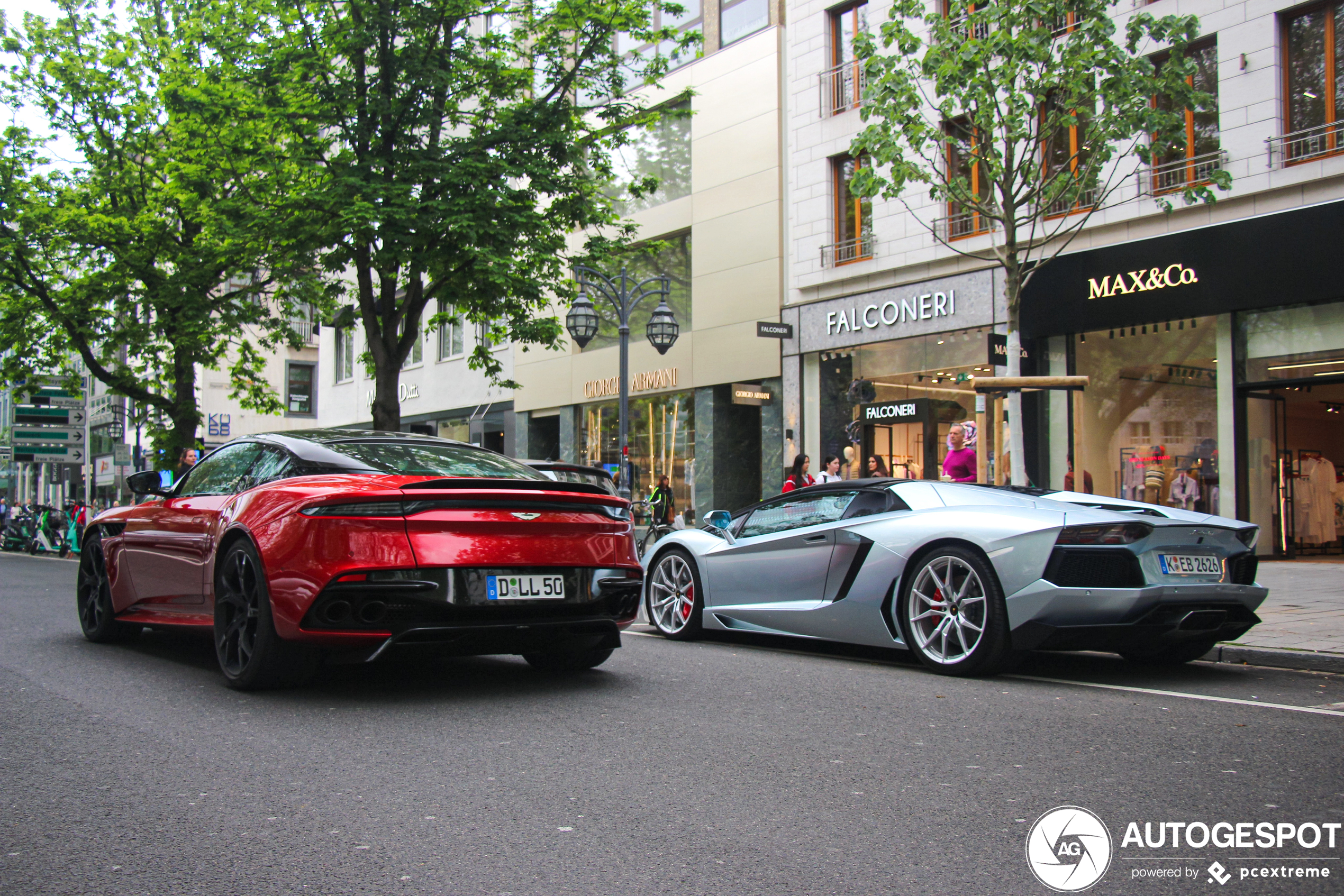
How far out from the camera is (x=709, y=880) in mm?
2936

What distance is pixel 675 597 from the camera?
859cm

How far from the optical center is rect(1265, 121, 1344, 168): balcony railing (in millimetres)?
14117

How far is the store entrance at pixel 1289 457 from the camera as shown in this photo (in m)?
15.2

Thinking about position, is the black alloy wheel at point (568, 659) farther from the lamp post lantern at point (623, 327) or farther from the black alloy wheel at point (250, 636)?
the lamp post lantern at point (623, 327)

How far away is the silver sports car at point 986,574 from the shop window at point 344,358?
34.9 metres

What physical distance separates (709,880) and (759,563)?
498 cm

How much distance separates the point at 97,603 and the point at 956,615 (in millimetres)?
5691

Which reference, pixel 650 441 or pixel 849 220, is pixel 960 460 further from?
pixel 650 441

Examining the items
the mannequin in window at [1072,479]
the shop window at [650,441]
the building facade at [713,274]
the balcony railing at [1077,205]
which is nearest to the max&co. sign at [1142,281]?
the balcony railing at [1077,205]

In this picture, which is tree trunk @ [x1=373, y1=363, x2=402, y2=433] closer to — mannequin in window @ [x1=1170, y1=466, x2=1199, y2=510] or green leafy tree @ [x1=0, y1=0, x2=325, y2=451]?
green leafy tree @ [x1=0, y1=0, x2=325, y2=451]

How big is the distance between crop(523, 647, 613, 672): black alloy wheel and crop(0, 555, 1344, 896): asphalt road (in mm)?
142

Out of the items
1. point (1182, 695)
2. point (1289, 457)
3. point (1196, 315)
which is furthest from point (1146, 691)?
point (1289, 457)

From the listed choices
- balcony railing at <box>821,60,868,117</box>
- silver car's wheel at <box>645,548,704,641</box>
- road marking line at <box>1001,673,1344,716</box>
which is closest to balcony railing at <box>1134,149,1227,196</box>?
balcony railing at <box>821,60,868,117</box>

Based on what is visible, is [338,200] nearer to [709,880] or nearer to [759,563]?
[759,563]
